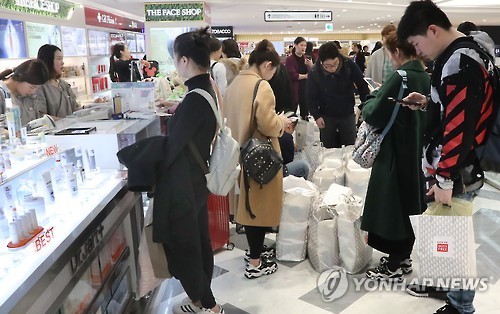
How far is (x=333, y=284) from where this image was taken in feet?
9.90

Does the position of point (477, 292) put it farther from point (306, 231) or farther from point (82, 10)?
point (82, 10)

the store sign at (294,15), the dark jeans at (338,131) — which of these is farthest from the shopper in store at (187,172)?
the store sign at (294,15)

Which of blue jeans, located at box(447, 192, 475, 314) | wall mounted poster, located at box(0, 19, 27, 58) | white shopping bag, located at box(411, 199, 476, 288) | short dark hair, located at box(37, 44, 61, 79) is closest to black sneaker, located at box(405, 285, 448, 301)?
blue jeans, located at box(447, 192, 475, 314)

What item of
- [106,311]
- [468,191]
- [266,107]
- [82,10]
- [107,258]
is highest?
[82,10]

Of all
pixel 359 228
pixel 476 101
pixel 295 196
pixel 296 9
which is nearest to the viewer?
pixel 476 101

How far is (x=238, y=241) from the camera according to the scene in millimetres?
3781

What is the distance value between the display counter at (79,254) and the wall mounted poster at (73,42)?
261 inches

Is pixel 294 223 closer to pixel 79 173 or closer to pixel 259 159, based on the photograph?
pixel 259 159

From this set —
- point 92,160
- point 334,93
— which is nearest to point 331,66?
point 334,93

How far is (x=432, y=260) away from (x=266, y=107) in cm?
126

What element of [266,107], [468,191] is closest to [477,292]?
[468,191]

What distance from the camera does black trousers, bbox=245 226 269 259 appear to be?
3.09m

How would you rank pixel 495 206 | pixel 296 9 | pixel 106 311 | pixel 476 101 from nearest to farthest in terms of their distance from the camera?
pixel 476 101, pixel 106 311, pixel 495 206, pixel 296 9

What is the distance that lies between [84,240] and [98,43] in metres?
Answer: 9.23
